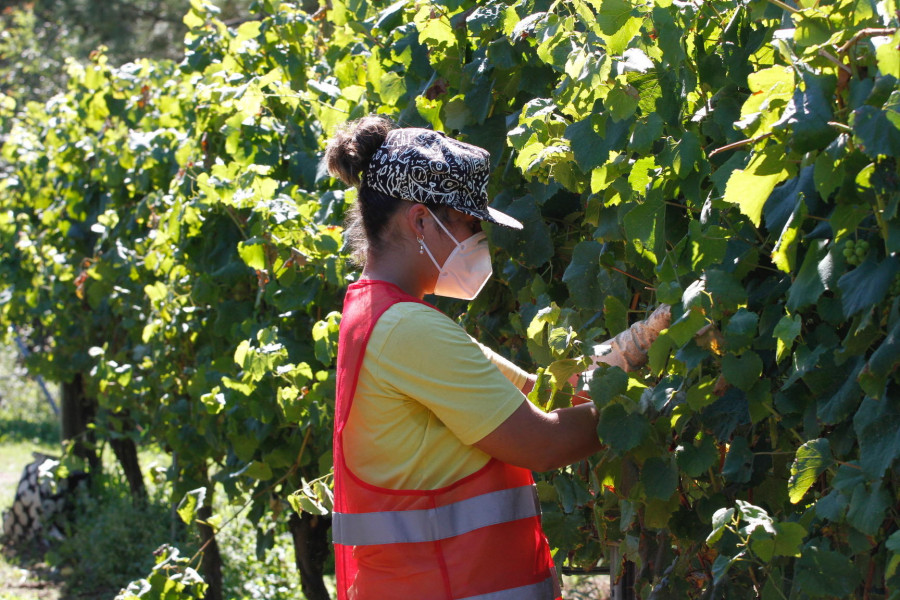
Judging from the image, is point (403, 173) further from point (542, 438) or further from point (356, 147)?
point (542, 438)

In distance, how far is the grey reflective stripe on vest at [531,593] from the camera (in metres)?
1.83

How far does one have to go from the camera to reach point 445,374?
1751 millimetres

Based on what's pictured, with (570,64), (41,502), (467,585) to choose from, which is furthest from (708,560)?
(41,502)

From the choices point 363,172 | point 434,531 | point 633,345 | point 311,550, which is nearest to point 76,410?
point 311,550

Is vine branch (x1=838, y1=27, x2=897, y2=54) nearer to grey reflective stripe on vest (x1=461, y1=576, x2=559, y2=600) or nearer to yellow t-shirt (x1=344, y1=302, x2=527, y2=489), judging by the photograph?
yellow t-shirt (x1=344, y1=302, x2=527, y2=489)

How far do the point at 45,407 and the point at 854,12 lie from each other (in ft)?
50.7

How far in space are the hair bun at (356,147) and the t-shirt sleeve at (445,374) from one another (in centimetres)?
34

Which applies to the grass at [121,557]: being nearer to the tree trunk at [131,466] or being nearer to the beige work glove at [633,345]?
the tree trunk at [131,466]

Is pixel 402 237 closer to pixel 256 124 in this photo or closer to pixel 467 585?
→ pixel 467 585

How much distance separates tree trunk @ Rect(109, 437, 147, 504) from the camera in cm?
736

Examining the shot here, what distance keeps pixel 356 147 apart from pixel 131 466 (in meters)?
6.14

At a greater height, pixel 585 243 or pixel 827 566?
pixel 585 243

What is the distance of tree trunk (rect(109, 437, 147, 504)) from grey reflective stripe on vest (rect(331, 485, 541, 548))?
5903 mm

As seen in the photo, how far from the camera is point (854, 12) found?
1.36m
